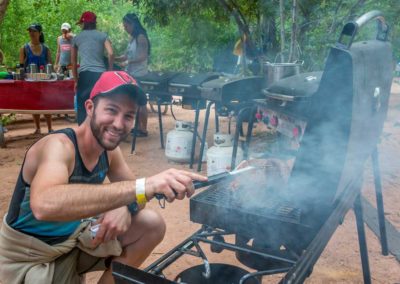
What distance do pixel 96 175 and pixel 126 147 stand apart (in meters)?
4.40

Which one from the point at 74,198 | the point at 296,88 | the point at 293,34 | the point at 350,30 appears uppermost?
the point at 293,34

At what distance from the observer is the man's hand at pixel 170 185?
1.48m

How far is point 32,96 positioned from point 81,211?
5308mm

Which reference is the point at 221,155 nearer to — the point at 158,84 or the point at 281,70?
the point at 281,70

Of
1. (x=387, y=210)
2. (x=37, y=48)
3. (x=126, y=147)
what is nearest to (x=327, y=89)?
(x=387, y=210)

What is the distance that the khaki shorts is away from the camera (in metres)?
2.02

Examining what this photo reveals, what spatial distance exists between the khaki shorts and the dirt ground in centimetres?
73

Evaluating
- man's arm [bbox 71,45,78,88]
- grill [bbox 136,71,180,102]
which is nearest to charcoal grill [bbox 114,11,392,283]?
grill [bbox 136,71,180,102]

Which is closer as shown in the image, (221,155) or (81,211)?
(81,211)

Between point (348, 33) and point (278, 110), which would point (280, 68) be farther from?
point (348, 33)

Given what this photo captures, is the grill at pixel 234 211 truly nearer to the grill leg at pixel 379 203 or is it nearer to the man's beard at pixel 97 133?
the man's beard at pixel 97 133

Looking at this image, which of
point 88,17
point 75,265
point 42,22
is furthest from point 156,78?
point 42,22

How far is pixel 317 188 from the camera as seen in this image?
196cm

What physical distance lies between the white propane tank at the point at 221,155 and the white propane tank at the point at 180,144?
32.9 inches
